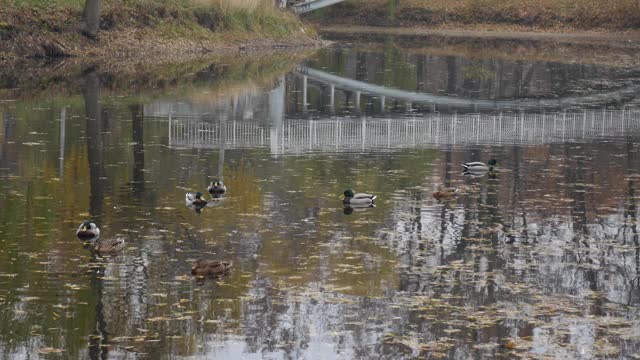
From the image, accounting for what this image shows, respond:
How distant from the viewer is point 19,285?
1636 centimetres

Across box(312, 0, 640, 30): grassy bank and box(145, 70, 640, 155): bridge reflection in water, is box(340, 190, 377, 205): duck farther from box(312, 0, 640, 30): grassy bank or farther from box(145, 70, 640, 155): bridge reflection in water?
box(312, 0, 640, 30): grassy bank

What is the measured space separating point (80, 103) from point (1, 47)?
1216 cm

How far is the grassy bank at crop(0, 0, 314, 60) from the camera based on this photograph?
4872 centimetres

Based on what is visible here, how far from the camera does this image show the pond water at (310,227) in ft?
48.2

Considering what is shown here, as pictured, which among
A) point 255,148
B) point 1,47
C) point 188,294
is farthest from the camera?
point 1,47

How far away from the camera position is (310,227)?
2053 centimetres

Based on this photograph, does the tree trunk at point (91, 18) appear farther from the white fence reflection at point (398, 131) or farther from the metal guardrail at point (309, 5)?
the metal guardrail at point (309, 5)

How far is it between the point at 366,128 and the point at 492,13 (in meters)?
64.9

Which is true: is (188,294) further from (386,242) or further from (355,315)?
(386,242)

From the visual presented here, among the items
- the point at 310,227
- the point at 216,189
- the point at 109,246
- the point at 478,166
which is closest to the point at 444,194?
the point at 478,166

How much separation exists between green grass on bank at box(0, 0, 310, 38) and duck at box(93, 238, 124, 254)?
31.5 meters

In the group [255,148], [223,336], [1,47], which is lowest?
[223,336]

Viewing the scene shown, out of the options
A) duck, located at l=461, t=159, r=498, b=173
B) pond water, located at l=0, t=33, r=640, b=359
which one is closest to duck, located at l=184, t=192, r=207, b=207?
pond water, located at l=0, t=33, r=640, b=359

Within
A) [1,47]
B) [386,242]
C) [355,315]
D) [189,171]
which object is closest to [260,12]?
[1,47]
